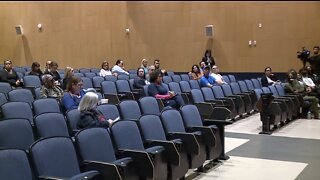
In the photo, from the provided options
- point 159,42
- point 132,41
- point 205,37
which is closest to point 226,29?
point 205,37

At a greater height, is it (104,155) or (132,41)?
(132,41)

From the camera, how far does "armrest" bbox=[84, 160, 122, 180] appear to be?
324cm

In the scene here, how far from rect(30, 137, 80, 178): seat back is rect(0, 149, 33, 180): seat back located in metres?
0.08

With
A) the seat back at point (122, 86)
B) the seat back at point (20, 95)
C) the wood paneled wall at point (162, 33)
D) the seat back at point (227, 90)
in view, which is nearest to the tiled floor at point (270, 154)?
the seat back at point (227, 90)

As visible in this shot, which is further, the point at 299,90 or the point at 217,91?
the point at 299,90

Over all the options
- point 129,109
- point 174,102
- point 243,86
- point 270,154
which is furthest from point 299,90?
point 129,109

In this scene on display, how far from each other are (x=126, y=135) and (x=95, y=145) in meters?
0.53

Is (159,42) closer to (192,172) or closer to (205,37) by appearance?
(205,37)

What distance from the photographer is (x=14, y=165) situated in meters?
2.98

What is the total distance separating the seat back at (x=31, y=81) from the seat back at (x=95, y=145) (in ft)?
18.4

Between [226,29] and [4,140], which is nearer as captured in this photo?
[4,140]

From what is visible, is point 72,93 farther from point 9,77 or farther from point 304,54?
point 304,54

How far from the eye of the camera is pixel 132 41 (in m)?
16.7

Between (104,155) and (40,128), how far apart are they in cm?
105
